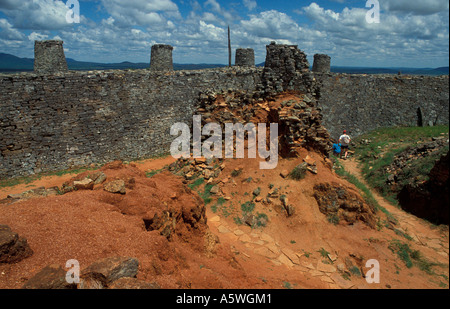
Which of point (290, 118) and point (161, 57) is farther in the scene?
point (161, 57)

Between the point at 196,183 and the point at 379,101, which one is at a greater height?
the point at 379,101

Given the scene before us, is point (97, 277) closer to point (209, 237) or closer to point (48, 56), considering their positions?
point (209, 237)

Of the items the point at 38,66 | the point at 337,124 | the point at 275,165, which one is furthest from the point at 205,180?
the point at 337,124

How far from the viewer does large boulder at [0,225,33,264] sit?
3.98 metres

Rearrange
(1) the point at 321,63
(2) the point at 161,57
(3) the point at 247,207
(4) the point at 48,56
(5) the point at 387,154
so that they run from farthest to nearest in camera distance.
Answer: (1) the point at 321,63, (5) the point at 387,154, (2) the point at 161,57, (4) the point at 48,56, (3) the point at 247,207

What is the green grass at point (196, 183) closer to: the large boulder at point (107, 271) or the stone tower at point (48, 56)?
the large boulder at point (107, 271)

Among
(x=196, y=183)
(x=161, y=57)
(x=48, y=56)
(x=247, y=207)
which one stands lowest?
(x=247, y=207)

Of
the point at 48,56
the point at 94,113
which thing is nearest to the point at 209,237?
the point at 94,113

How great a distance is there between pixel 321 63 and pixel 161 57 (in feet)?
44.4

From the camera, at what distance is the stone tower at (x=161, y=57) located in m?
16.9

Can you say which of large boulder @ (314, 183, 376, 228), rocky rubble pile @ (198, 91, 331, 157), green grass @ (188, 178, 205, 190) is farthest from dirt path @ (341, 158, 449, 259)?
green grass @ (188, 178, 205, 190)

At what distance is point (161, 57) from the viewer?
1706cm

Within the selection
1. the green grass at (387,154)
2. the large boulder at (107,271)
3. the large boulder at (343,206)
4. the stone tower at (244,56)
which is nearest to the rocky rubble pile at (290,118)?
the large boulder at (343,206)
